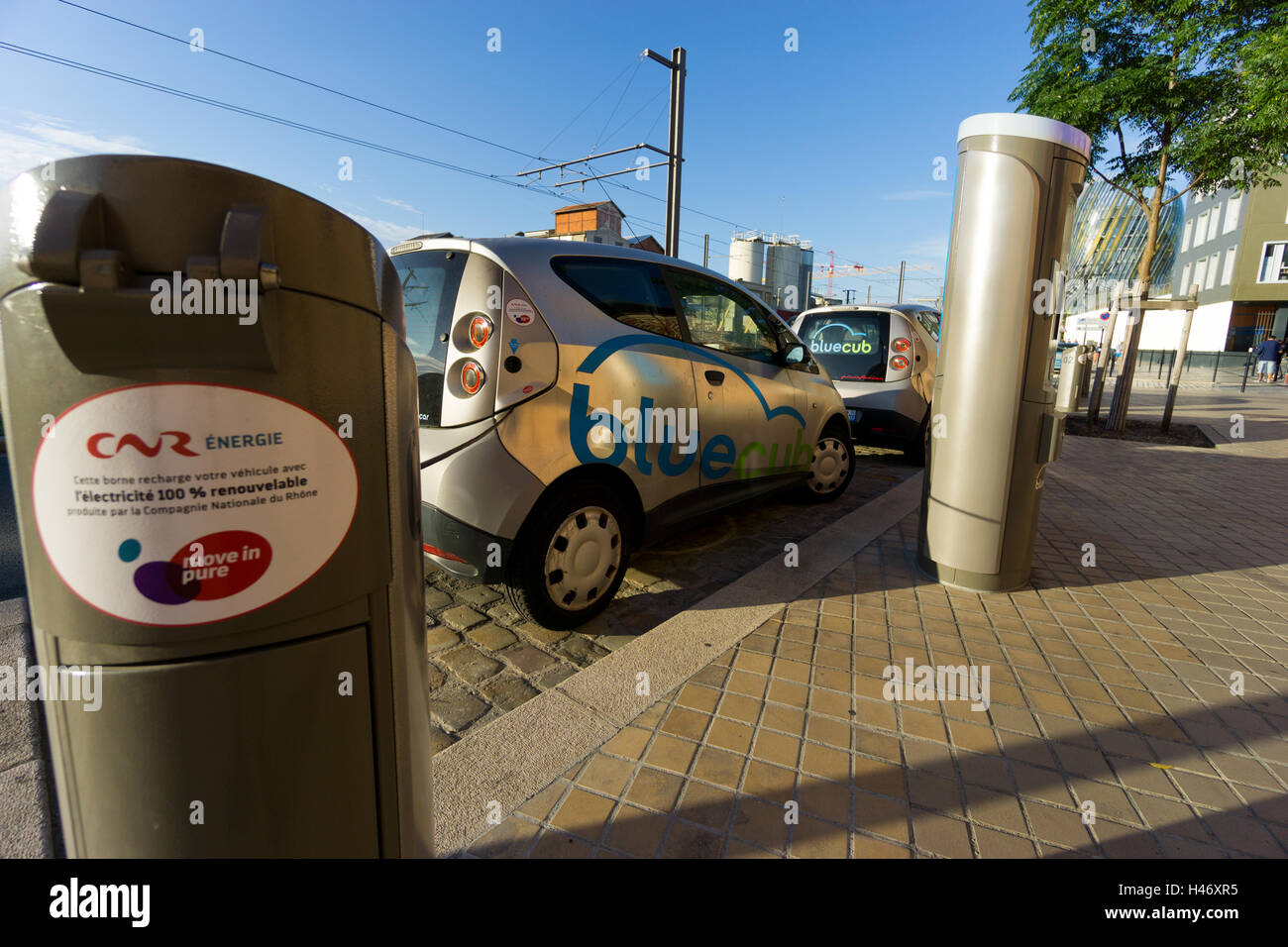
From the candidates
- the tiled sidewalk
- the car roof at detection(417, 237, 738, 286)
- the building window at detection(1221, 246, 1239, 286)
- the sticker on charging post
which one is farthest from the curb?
the building window at detection(1221, 246, 1239, 286)

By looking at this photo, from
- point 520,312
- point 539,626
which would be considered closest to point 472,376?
point 520,312

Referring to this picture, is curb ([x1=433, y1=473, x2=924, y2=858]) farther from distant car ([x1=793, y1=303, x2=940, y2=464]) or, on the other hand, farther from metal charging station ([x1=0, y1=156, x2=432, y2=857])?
distant car ([x1=793, y1=303, x2=940, y2=464])

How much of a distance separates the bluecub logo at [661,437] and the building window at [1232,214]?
144ft

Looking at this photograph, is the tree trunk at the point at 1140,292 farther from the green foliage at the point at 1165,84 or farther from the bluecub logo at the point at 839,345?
the bluecub logo at the point at 839,345

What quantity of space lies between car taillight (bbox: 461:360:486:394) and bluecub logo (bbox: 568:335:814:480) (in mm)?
436

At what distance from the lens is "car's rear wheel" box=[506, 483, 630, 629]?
300 centimetres

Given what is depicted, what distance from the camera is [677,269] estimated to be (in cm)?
407

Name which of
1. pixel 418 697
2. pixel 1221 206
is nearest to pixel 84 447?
pixel 418 697

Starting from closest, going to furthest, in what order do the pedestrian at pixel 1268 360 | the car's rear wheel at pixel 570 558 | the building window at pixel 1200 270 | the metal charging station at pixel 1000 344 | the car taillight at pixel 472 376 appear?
the car taillight at pixel 472 376 < the car's rear wheel at pixel 570 558 < the metal charging station at pixel 1000 344 < the pedestrian at pixel 1268 360 < the building window at pixel 1200 270

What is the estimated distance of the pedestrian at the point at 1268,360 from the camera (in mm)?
26750

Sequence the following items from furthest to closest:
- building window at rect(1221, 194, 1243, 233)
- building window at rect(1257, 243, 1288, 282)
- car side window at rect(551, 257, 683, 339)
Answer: building window at rect(1221, 194, 1243, 233)
building window at rect(1257, 243, 1288, 282)
car side window at rect(551, 257, 683, 339)

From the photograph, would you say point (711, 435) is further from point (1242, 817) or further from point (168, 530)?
point (168, 530)

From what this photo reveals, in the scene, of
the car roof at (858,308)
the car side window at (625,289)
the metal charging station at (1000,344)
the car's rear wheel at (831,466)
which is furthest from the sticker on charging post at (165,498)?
the car roof at (858,308)
